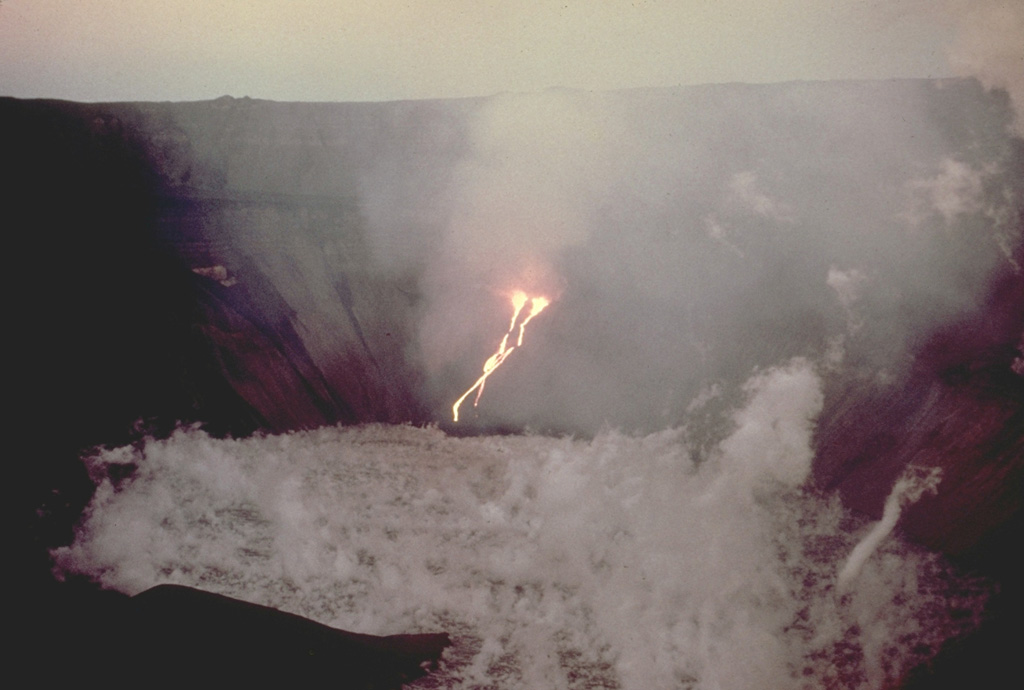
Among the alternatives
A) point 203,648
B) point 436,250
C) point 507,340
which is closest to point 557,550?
point 507,340

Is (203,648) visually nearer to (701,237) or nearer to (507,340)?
(507,340)

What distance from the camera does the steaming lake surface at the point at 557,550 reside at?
504 centimetres

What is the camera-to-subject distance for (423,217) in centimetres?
684

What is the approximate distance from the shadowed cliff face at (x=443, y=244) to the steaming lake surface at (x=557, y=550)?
1.55 ft

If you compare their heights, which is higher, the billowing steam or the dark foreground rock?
the billowing steam

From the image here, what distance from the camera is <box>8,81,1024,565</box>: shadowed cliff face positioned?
19.7 ft

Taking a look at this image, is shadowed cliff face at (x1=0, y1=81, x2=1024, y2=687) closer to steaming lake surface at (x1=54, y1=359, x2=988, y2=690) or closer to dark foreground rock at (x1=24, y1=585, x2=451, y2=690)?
steaming lake surface at (x1=54, y1=359, x2=988, y2=690)

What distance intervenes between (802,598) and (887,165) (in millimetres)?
5020

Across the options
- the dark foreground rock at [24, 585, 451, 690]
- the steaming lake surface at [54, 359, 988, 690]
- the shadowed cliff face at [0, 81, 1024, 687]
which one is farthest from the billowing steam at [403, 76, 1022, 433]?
the dark foreground rock at [24, 585, 451, 690]

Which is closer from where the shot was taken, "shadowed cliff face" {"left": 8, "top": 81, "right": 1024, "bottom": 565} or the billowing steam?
the billowing steam

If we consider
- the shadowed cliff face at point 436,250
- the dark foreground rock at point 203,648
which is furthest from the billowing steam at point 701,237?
the dark foreground rock at point 203,648

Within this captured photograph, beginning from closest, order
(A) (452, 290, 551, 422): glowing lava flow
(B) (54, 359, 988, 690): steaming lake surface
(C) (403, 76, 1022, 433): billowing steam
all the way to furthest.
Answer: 1. (B) (54, 359, 988, 690): steaming lake surface
2. (C) (403, 76, 1022, 433): billowing steam
3. (A) (452, 290, 551, 422): glowing lava flow

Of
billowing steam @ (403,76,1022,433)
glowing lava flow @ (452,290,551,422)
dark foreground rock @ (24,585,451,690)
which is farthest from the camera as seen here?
glowing lava flow @ (452,290,551,422)

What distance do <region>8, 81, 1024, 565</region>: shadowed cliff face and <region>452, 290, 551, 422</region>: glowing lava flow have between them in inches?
4.8
